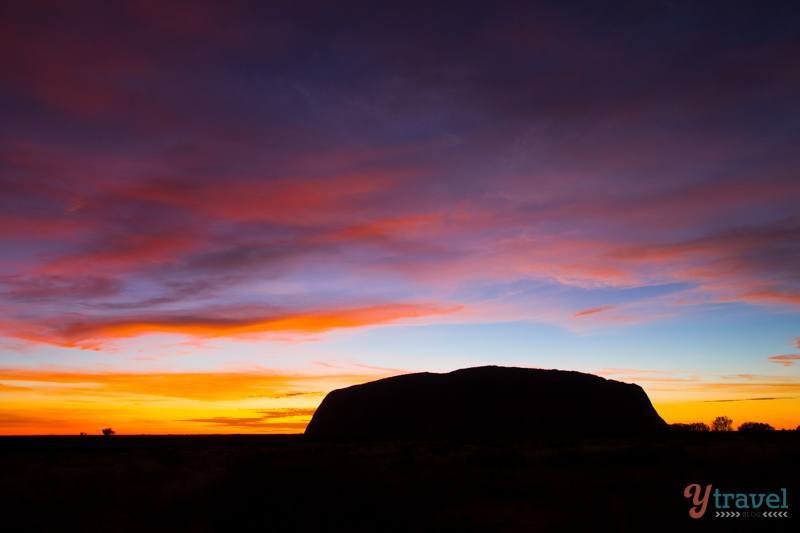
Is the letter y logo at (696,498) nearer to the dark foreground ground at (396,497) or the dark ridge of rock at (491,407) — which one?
the dark foreground ground at (396,497)

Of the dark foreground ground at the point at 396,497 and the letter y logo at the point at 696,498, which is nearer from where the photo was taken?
the dark foreground ground at the point at 396,497

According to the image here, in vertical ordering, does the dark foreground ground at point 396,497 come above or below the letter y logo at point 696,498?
below

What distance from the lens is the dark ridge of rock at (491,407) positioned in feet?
275

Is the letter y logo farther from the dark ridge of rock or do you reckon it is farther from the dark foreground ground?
the dark ridge of rock

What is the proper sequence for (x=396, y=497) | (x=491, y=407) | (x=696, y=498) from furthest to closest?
(x=491, y=407)
(x=396, y=497)
(x=696, y=498)

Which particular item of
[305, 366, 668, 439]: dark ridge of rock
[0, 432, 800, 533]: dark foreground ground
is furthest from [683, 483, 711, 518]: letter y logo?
[305, 366, 668, 439]: dark ridge of rock

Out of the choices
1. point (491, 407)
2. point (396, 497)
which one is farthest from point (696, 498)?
point (491, 407)

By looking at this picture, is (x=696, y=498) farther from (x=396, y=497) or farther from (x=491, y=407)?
(x=491, y=407)

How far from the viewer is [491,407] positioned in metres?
86.4

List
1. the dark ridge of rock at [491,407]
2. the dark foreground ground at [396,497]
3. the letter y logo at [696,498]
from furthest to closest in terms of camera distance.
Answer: the dark ridge of rock at [491,407] → the letter y logo at [696,498] → the dark foreground ground at [396,497]

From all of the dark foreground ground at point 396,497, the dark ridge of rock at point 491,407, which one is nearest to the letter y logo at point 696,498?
the dark foreground ground at point 396,497

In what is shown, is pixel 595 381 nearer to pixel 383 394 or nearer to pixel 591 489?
pixel 383 394

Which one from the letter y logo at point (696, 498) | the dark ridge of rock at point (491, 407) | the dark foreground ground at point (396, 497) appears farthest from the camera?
the dark ridge of rock at point (491, 407)

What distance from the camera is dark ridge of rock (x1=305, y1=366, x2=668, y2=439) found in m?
83.8
